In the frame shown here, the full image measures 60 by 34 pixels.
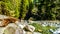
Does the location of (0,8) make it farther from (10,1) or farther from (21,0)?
(21,0)

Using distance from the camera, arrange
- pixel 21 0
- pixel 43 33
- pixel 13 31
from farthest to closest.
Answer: pixel 21 0
pixel 43 33
pixel 13 31

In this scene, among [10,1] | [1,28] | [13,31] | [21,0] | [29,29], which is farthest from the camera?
[21,0]

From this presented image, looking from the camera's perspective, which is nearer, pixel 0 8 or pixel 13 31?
pixel 13 31

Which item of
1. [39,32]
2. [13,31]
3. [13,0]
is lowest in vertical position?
[39,32]

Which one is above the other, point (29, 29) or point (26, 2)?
point (26, 2)

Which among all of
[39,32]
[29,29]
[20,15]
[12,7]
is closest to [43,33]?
[39,32]

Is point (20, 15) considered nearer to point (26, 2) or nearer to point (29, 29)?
point (26, 2)

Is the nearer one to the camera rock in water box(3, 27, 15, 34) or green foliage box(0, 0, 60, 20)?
rock in water box(3, 27, 15, 34)

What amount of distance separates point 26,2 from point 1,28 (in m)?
5.83

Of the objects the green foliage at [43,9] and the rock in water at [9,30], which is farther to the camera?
the green foliage at [43,9]

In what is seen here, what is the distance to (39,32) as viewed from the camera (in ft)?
31.8

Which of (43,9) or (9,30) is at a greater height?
(9,30)

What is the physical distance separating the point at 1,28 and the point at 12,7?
4064mm

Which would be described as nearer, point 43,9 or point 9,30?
point 9,30
